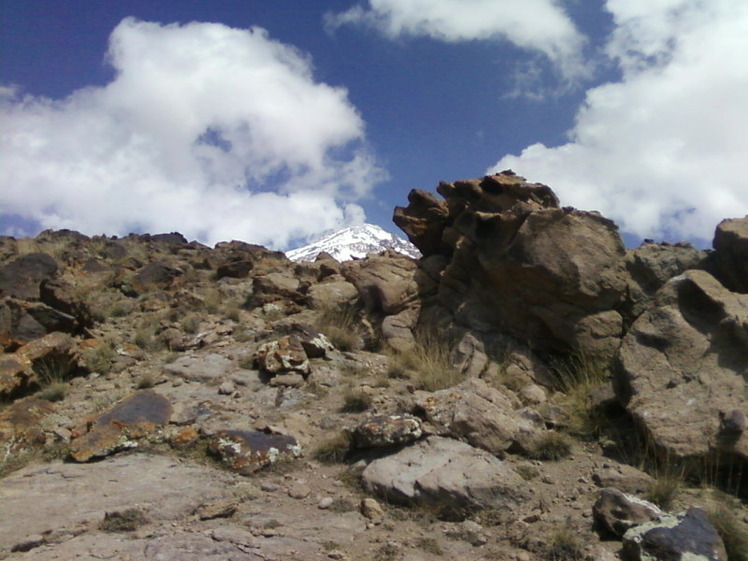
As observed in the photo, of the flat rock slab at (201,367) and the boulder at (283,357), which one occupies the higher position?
the boulder at (283,357)

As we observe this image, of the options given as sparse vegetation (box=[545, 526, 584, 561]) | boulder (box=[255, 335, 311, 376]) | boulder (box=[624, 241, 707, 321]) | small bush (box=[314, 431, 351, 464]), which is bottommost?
sparse vegetation (box=[545, 526, 584, 561])

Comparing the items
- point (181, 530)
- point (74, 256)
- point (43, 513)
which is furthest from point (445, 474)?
point (74, 256)

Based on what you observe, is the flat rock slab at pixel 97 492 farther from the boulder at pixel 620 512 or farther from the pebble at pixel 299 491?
the boulder at pixel 620 512

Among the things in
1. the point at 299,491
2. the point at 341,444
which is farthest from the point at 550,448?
the point at 299,491

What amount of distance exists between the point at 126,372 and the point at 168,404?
2054 millimetres

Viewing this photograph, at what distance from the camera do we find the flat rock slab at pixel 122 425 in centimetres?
624

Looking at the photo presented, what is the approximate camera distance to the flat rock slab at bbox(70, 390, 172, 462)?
6.24 meters

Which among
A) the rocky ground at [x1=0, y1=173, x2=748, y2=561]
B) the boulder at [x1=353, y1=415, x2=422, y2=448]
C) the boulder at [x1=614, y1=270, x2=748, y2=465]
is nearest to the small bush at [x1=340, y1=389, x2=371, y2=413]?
the rocky ground at [x1=0, y1=173, x2=748, y2=561]

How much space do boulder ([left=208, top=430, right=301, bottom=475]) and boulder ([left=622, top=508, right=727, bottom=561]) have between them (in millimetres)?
3504

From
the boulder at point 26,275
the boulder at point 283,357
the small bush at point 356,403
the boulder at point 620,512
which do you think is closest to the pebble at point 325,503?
the small bush at point 356,403

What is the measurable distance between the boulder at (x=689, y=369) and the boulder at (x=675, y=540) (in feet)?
4.55

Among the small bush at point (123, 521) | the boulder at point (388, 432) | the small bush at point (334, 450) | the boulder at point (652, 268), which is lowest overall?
the small bush at point (123, 521)

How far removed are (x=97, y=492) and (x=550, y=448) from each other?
4509 millimetres

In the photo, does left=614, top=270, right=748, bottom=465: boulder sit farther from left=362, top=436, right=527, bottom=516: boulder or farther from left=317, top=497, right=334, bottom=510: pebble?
left=317, top=497, right=334, bottom=510: pebble
